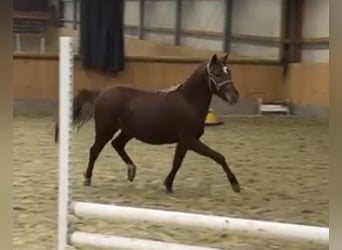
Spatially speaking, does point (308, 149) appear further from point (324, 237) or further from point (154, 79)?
point (324, 237)

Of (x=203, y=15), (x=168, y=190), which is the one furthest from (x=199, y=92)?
(x=203, y=15)

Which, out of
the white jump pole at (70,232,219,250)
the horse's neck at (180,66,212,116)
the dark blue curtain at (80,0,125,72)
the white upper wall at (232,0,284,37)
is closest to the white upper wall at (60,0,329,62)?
the white upper wall at (232,0,284,37)

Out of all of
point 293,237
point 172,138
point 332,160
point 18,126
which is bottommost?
point 18,126

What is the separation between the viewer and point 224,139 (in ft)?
13.4

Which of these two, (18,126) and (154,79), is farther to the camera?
(154,79)

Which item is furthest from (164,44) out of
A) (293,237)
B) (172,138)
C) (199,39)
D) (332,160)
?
(332,160)

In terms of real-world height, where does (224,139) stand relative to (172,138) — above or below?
below

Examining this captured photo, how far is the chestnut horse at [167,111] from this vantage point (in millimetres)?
2338

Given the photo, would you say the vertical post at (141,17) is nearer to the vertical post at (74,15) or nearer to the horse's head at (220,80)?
the vertical post at (74,15)

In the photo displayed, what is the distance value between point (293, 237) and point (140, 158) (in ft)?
7.94

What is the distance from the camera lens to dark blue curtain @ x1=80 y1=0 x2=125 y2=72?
5.61 meters

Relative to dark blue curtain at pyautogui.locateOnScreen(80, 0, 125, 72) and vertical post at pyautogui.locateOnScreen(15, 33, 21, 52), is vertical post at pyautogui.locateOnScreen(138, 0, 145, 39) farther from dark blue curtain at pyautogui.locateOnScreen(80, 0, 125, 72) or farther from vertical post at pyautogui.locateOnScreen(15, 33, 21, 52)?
vertical post at pyautogui.locateOnScreen(15, 33, 21, 52)

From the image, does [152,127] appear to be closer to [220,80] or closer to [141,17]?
[220,80]

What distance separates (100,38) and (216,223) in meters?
4.79
